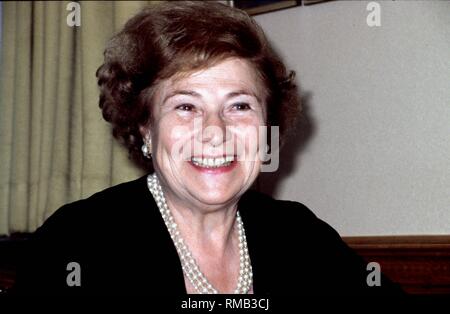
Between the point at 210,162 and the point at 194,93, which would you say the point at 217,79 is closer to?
the point at 194,93

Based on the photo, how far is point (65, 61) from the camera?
2.08 m

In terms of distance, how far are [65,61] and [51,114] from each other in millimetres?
218

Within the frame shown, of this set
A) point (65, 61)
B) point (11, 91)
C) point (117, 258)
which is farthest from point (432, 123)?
point (11, 91)

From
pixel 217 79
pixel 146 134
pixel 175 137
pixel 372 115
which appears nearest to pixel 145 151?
pixel 146 134

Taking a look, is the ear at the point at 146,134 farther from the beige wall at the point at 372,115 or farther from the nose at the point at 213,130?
the beige wall at the point at 372,115

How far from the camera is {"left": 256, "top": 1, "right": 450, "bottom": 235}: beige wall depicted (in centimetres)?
160

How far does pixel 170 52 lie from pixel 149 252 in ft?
1.50

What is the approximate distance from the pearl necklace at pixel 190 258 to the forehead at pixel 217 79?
0.84 ft

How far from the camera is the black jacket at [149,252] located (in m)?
1.13

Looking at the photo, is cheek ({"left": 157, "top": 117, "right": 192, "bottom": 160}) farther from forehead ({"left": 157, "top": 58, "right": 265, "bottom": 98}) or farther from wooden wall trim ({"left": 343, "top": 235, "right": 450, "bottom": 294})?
wooden wall trim ({"left": 343, "top": 235, "right": 450, "bottom": 294})

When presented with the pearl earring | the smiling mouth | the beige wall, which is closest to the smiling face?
the smiling mouth

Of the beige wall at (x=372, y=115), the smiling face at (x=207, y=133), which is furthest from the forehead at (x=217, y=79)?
the beige wall at (x=372, y=115)

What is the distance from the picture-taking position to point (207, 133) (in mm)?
1194
